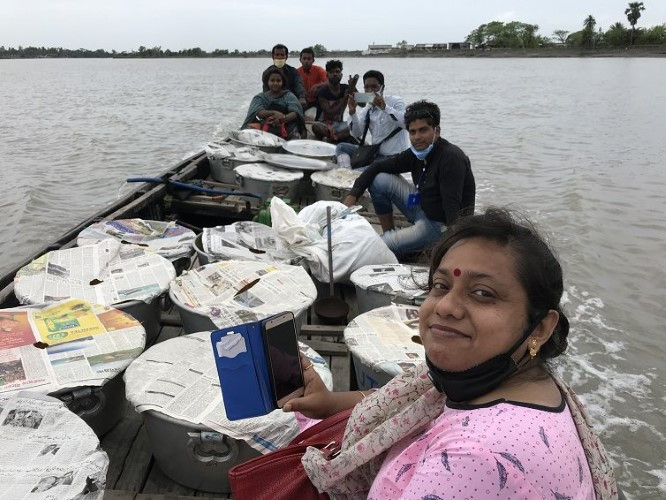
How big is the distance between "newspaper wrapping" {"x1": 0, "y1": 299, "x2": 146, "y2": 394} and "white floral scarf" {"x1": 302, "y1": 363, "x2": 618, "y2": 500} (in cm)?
116

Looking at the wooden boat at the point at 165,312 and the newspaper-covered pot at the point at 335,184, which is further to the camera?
the newspaper-covered pot at the point at 335,184

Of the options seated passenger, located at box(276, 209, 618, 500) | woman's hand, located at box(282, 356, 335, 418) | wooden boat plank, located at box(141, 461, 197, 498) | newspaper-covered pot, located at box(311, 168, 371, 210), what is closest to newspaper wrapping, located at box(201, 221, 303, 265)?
wooden boat plank, located at box(141, 461, 197, 498)

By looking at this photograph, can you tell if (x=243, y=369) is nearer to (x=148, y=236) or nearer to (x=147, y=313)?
(x=147, y=313)

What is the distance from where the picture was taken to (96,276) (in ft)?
10.00

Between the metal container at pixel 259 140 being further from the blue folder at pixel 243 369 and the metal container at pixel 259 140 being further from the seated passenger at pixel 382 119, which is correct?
the blue folder at pixel 243 369

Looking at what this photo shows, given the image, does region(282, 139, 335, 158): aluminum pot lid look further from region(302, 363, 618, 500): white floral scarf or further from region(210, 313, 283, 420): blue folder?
region(302, 363, 618, 500): white floral scarf

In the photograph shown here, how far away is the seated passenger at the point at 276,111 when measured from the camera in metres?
7.92

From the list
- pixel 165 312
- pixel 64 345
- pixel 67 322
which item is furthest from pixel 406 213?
pixel 64 345

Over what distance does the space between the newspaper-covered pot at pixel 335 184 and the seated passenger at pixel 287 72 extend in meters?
3.12

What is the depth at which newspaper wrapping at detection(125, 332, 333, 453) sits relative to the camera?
6.25 ft

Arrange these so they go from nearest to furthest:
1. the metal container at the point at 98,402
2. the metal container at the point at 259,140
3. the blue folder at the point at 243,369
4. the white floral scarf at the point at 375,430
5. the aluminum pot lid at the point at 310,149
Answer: the white floral scarf at the point at 375,430
the blue folder at the point at 243,369
the metal container at the point at 98,402
the aluminum pot lid at the point at 310,149
the metal container at the point at 259,140

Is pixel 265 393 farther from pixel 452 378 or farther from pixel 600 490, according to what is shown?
pixel 600 490

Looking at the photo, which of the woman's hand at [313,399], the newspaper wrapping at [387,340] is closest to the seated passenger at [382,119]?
the newspaper wrapping at [387,340]

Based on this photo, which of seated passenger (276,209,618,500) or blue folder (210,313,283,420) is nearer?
seated passenger (276,209,618,500)
